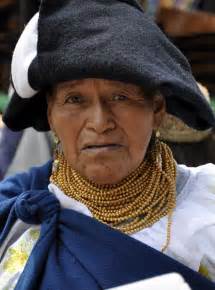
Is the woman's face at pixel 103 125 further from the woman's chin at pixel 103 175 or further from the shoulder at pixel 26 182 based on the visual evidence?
the shoulder at pixel 26 182

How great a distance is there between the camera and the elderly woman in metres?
1.27

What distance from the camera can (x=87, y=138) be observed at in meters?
1.33

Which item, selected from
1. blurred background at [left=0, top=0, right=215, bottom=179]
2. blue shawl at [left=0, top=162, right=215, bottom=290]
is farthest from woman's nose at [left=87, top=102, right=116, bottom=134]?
blurred background at [left=0, top=0, right=215, bottom=179]

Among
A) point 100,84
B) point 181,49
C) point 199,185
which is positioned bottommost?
point 181,49

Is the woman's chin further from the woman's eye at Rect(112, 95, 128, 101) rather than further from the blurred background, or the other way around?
the blurred background

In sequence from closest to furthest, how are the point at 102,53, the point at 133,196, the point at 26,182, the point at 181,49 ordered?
the point at 102,53
the point at 133,196
the point at 26,182
the point at 181,49

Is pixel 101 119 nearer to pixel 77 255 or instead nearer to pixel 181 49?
pixel 77 255

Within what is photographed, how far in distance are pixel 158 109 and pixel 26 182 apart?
1.34ft

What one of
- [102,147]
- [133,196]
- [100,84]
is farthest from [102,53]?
[133,196]

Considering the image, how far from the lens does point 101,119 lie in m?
1.30

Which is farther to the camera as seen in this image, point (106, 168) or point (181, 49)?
point (181, 49)

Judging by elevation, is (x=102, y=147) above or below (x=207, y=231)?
above

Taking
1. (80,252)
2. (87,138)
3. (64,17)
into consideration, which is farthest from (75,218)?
(64,17)

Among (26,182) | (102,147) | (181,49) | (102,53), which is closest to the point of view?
(102,53)
